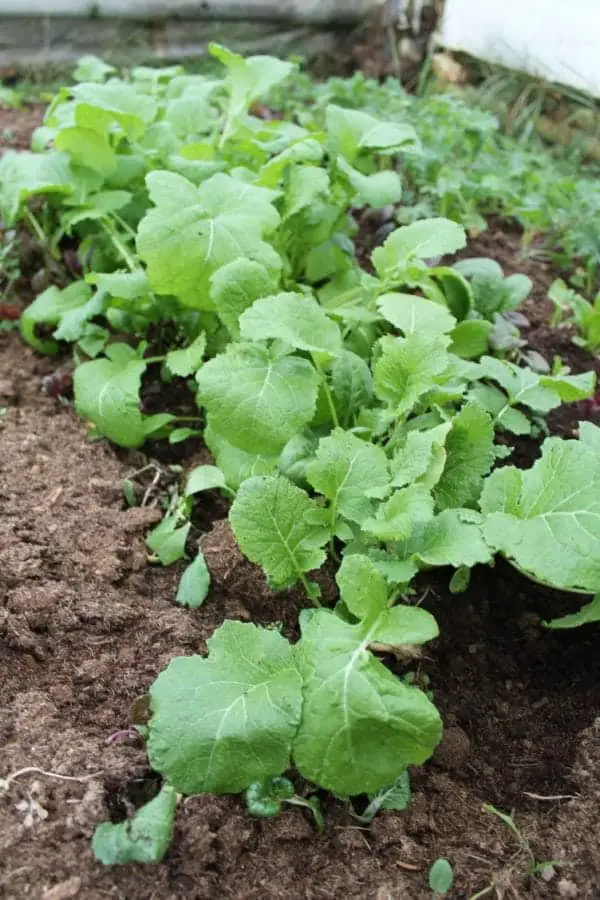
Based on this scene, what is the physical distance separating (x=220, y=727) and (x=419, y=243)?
1.15m

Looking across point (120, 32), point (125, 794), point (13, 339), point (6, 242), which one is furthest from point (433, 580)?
point (120, 32)

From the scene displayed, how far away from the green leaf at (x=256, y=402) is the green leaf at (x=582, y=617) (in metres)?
0.60

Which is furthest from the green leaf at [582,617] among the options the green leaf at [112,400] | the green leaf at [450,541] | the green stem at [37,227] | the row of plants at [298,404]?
the green stem at [37,227]

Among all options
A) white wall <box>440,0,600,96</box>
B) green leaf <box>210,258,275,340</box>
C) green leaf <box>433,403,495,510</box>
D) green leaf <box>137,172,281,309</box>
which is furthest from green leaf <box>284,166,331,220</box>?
white wall <box>440,0,600,96</box>

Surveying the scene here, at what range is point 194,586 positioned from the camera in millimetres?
1561

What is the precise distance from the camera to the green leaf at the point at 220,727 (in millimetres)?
1160

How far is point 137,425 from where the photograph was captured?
1839mm

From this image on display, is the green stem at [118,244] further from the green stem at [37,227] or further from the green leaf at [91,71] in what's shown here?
the green leaf at [91,71]

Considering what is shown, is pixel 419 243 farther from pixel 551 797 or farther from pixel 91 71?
pixel 91 71

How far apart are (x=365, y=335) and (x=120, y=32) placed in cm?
309

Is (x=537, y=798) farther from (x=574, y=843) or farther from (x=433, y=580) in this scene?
(x=433, y=580)

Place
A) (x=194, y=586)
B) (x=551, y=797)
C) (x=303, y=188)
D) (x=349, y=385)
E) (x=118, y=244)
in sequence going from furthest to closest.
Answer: (x=118, y=244) < (x=303, y=188) < (x=349, y=385) < (x=194, y=586) < (x=551, y=797)

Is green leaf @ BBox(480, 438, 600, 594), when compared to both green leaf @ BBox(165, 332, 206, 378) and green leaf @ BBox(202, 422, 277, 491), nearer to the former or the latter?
green leaf @ BBox(202, 422, 277, 491)

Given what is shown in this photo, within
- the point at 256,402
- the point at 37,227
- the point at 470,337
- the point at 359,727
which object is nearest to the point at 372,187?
the point at 470,337
